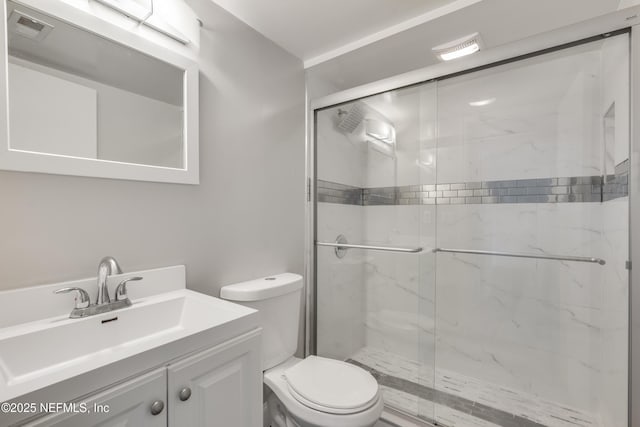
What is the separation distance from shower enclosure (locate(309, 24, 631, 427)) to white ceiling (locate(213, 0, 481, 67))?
1.08 feet

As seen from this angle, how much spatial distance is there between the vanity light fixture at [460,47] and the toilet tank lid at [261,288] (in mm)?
1486

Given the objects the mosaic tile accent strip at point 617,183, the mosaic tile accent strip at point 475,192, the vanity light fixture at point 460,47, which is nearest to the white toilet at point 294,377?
the mosaic tile accent strip at point 475,192

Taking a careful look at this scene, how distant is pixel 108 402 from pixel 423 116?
6.32 feet

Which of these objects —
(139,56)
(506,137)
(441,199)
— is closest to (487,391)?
(441,199)

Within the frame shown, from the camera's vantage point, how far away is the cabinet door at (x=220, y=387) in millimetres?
862

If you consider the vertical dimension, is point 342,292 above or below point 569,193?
below

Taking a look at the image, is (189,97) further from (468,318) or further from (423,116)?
(468,318)

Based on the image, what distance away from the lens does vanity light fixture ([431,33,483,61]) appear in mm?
1621

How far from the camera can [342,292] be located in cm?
220

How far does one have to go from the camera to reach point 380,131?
6.77ft

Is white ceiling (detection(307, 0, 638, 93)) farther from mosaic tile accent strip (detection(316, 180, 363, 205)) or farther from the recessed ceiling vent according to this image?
the recessed ceiling vent

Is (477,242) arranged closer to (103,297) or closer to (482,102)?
(482,102)

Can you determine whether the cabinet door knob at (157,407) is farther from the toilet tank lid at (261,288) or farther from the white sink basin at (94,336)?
the toilet tank lid at (261,288)

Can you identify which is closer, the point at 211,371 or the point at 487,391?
the point at 211,371
